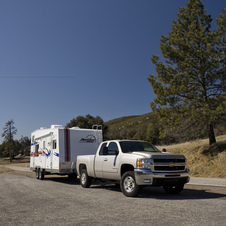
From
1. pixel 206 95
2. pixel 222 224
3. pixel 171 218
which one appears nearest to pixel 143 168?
pixel 171 218

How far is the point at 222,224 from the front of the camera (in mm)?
5359

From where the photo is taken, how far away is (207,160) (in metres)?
18.2

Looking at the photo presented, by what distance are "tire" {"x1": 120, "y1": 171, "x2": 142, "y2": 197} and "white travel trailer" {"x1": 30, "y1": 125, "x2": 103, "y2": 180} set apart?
18.3 ft

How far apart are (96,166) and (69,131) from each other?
13.9 feet

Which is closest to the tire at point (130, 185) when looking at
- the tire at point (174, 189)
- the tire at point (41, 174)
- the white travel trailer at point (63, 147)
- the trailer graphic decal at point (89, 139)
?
the tire at point (174, 189)

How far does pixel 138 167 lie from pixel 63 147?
21.7 feet

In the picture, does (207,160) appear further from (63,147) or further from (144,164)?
(144,164)

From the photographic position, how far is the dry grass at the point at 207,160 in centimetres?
1650

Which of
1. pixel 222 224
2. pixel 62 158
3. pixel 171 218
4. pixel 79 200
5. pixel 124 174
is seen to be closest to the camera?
pixel 222 224

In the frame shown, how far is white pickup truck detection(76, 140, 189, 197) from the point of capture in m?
8.77

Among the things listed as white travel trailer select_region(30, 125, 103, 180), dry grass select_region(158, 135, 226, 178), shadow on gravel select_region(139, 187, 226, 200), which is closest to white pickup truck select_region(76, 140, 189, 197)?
shadow on gravel select_region(139, 187, 226, 200)

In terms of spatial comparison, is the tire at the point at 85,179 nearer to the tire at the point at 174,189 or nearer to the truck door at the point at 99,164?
the truck door at the point at 99,164

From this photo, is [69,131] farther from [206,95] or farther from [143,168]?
[206,95]

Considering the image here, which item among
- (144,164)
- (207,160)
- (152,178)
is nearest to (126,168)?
(144,164)
